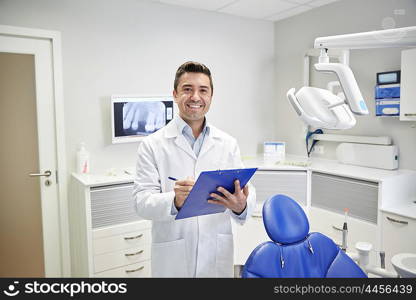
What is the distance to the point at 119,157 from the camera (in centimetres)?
303

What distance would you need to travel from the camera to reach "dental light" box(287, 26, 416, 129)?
1.04 meters

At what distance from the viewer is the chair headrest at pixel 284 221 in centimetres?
160

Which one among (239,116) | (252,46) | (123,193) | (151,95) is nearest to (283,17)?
(252,46)

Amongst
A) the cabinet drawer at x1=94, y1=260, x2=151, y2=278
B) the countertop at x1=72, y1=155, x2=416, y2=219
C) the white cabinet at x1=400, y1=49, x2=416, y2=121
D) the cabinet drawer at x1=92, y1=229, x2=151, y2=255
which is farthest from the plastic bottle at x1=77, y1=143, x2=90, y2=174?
the white cabinet at x1=400, y1=49, x2=416, y2=121

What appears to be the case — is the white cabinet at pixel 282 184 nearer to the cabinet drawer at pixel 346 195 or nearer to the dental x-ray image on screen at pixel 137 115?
the cabinet drawer at pixel 346 195

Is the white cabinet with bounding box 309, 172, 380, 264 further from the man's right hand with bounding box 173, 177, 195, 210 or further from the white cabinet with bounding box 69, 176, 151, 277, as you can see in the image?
the man's right hand with bounding box 173, 177, 195, 210

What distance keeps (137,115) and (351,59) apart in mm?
1911

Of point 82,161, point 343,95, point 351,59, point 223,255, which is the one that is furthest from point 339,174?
point 82,161

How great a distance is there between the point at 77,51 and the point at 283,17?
2.09 m

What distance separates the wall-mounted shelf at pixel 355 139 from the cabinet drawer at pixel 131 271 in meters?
1.92

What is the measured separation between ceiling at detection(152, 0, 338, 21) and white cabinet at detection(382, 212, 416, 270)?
1.97 m

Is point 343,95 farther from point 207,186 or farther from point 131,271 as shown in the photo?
point 131,271

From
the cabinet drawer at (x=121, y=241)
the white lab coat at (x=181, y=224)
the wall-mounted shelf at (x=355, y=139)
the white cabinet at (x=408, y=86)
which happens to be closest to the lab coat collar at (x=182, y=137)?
the white lab coat at (x=181, y=224)

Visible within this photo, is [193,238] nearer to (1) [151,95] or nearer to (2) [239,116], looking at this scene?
(1) [151,95]
